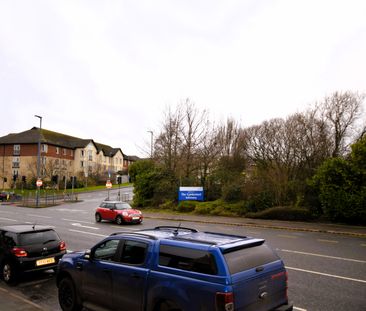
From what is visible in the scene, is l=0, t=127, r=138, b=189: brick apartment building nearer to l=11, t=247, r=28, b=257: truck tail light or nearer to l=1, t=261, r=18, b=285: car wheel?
l=1, t=261, r=18, b=285: car wheel

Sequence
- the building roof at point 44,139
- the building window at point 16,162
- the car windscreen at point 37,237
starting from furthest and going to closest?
1. the building window at point 16,162
2. the building roof at point 44,139
3. the car windscreen at point 37,237

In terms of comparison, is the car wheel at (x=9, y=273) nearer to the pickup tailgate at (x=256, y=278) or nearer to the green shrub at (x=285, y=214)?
the pickup tailgate at (x=256, y=278)

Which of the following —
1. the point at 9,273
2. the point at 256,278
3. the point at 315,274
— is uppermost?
the point at 256,278

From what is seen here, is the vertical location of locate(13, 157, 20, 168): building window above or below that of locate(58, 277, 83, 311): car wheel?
above

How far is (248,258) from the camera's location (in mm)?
5141

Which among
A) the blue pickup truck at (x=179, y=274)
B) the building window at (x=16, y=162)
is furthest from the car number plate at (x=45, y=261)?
the building window at (x=16, y=162)

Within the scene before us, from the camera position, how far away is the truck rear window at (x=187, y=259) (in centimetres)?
482

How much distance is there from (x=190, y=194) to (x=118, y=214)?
991 cm

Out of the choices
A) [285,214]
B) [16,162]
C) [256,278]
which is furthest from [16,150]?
[256,278]

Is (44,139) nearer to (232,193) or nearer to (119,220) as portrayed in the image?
(232,193)

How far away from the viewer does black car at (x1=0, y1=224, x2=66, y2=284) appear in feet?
29.5

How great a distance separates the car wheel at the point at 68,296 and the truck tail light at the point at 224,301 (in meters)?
3.34

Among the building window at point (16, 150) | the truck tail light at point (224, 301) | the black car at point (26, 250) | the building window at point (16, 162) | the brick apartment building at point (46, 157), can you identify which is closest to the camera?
the truck tail light at point (224, 301)

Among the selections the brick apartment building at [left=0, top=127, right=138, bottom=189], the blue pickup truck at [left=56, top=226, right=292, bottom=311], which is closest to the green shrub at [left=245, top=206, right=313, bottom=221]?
the blue pickup truck at [left=56, top=226, right=292, bottom=311]
